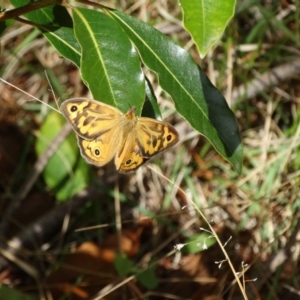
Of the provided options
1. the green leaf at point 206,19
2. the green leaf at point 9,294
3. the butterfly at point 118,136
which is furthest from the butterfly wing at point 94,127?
the green leaf at point 9,294

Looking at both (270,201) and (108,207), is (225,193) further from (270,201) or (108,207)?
(108,207)

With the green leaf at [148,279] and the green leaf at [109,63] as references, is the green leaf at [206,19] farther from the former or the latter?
the green leaf at [148,279]

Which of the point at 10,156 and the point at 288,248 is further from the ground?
the point at 10,156

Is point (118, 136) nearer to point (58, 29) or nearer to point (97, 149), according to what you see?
point (97, 149)

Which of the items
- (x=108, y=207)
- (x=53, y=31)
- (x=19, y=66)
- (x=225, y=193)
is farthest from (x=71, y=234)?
A: (x=53, y=31)

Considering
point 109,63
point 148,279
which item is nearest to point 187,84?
point 109,63

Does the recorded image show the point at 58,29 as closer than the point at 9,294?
Yes
